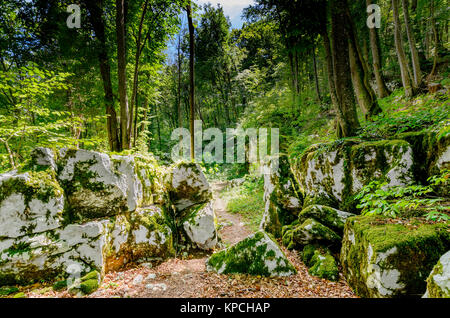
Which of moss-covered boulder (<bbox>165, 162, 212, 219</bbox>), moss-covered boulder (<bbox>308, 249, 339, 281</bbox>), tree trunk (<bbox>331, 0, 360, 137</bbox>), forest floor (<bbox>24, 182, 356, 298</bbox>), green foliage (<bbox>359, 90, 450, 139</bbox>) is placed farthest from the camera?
moss-covered boulder (<bbox>165, 162, 212, 219</bbox>)

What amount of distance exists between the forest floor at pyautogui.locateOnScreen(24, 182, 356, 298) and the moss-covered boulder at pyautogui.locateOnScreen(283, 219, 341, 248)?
438 mm

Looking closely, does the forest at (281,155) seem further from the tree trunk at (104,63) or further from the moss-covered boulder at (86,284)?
the moss-covered boulder at (86,284)

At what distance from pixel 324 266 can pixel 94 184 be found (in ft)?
16.4

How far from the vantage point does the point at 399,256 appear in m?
2.27

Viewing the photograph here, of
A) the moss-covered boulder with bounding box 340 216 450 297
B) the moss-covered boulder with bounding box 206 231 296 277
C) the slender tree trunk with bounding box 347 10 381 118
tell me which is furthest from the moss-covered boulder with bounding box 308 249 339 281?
the slender tree trunk with bounding box 347 10 381 118

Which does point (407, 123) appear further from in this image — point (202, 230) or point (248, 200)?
point (248, 200)

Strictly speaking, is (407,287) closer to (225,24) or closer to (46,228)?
(46,228)

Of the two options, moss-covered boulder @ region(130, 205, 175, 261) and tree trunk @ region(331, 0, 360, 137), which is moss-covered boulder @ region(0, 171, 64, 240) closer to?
moss-covered boulder @ region(130, 205, 175, 261)

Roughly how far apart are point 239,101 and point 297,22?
17584 millimetres

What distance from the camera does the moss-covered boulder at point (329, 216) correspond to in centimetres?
415

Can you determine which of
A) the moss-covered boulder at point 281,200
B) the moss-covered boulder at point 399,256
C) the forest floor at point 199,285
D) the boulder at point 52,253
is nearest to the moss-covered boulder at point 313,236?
the forest floor at point 199,285

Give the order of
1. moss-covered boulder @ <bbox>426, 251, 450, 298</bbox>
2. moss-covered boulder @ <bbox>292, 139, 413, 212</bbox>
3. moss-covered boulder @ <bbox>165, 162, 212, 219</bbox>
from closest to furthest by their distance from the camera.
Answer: moss-covered boulder @ <bbox>426, 251, 450, 298</bbox>, moss-covered boulder @ <bbox>292, 139, 413, 212</bbox>, moss-covered boulder @ <bbox>165, 162, 212, 219</bbox>

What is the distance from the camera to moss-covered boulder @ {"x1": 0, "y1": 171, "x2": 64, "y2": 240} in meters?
3.05
